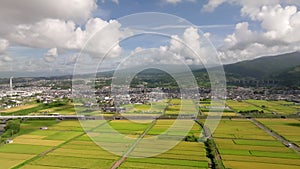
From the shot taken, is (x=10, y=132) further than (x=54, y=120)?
No

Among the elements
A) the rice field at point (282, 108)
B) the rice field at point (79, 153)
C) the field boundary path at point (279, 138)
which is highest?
the rice field at point (282, 108)

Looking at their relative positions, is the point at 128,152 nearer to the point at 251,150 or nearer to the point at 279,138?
the point at 251,150

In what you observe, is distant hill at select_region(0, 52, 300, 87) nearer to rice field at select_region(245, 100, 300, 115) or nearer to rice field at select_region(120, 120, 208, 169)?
rice field at select_region(245, 100, 300, 115)

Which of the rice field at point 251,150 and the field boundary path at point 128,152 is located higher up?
the field boundary path at point 128,152

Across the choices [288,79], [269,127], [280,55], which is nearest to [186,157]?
[269,127]

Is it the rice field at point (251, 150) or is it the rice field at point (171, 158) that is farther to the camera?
the rice field at point (251, 150)

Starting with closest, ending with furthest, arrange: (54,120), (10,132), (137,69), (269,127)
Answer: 1. (137,69)
2. (10,132)
3. (269,127)
4. (54,120)

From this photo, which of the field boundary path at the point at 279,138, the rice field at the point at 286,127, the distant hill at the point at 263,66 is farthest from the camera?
the distant hill at the point at 263,66

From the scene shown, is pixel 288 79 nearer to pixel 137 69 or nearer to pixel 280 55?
pixel 137 69

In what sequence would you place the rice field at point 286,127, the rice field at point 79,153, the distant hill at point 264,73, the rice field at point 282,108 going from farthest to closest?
the distant hill at point 264,73 < the rice field at point 282,108 < the rice field at point 286,127 < the rice field at point 79,153

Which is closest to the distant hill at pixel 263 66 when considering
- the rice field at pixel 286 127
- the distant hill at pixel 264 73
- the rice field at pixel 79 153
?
the distant hill at pixel 264 73

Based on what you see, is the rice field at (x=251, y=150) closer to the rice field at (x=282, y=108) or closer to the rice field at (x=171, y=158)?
the rice field at (x=171, y=158)
